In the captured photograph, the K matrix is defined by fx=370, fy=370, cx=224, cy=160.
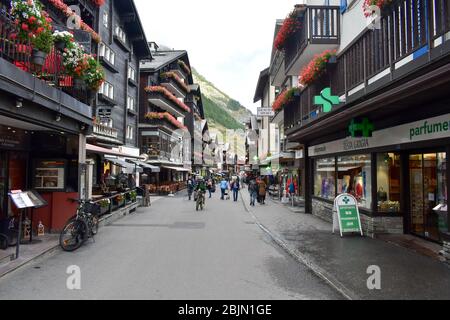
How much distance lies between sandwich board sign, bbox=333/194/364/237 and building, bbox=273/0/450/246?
1.11 feet

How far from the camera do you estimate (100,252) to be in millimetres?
8758

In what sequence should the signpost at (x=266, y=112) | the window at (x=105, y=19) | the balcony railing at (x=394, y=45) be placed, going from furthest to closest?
the window at (x=105, y=19) < the signpost at (x=266, y=112) < the balcony railing at (x=394, y=45)

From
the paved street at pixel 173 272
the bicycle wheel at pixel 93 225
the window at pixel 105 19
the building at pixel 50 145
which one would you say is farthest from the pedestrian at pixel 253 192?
the window at pixel 105 19

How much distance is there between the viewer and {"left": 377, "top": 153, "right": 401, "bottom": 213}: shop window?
10398mm

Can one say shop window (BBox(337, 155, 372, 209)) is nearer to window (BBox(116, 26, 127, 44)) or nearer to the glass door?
the glass door

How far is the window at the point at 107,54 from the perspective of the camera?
82.8 feet

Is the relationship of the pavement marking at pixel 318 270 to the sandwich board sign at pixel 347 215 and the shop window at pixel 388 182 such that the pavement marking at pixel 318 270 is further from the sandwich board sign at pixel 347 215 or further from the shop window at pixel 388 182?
the shop window at pixel 388 182

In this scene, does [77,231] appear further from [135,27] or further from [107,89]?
[135,27]

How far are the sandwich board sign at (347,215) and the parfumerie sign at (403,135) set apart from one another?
176cm

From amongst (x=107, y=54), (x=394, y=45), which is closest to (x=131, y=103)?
(x=107, y=54)

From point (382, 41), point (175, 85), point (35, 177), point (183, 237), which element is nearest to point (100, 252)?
point (183, 237)

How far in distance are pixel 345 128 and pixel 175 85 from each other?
3464cm
